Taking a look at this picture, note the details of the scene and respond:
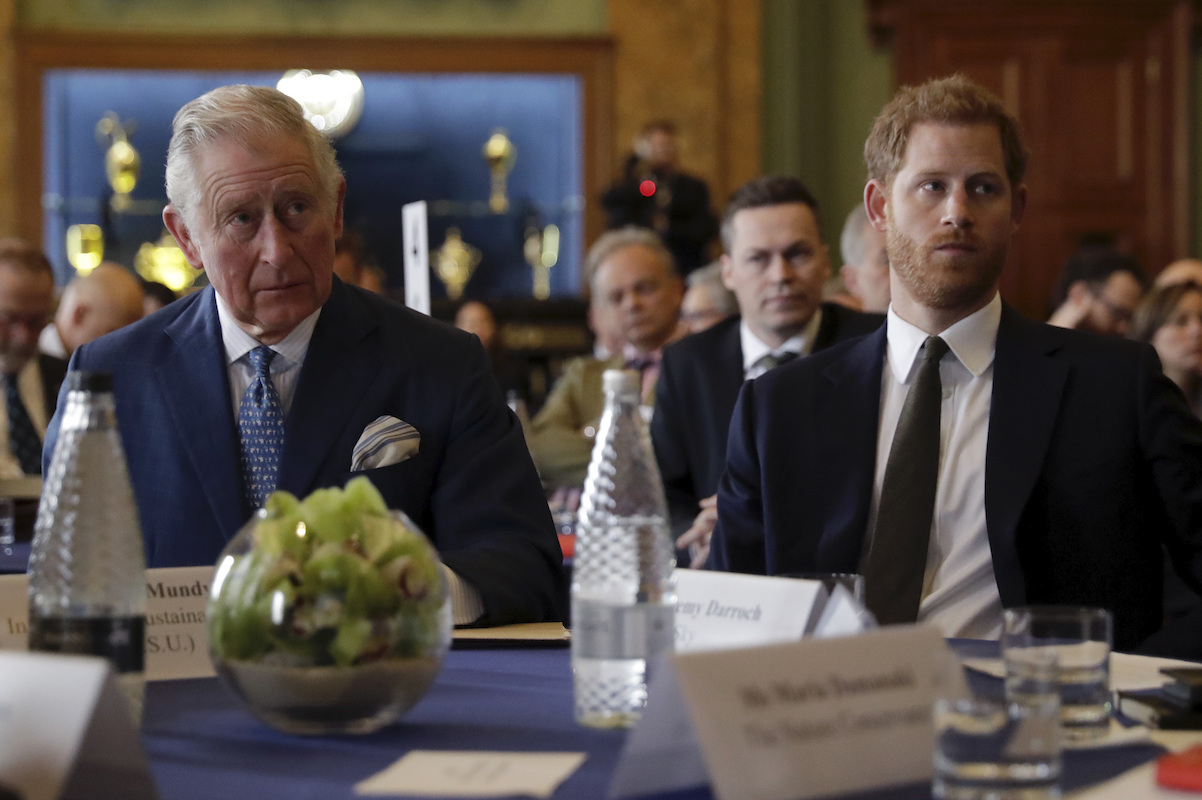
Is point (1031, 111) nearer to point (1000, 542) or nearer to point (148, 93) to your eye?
point (148, 93)

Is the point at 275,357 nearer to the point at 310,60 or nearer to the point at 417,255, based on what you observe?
the point at 417,255

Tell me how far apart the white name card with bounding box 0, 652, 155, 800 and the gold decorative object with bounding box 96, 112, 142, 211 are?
29.8 ft

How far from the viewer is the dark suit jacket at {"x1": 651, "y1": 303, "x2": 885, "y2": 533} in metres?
3.58

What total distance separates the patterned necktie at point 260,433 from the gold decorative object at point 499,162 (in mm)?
7790

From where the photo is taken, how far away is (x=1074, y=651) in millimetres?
1120

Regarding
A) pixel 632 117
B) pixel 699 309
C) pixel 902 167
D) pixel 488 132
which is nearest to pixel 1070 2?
pixel 632 117

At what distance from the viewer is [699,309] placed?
5395 millimetres

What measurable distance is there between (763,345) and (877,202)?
148 cm

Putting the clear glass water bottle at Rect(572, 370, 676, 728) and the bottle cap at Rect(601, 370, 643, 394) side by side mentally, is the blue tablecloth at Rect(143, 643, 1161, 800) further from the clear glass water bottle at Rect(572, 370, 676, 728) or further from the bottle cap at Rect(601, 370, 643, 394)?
the bottle cap at Rect(601, 370, 643, 394)

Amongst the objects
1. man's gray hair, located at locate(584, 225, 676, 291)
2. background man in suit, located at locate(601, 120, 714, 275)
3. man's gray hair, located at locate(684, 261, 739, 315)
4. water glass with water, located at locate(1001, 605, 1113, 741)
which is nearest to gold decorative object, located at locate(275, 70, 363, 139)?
background man in suit, located at locate(601, 120, 714, 275)

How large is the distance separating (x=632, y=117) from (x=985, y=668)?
321 inches

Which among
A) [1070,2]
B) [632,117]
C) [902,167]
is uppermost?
[1070,2]

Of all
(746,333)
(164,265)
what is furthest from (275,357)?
(164,265)

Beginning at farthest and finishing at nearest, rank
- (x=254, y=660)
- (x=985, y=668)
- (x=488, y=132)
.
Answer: (x=488, y=132)
(x=985, y=668)
(x=254, y=660)
